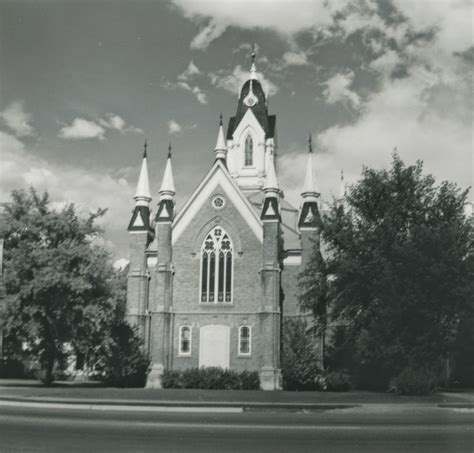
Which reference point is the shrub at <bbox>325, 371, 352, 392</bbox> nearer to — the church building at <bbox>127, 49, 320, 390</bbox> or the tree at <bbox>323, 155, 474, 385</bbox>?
the tree at <bbox>323, 155, 474, 385</bbox>

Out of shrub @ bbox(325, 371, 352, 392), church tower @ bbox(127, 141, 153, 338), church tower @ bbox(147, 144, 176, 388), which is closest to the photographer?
shrub @ bbox(325, 371, 352, 392)

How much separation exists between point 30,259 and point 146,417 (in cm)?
1611

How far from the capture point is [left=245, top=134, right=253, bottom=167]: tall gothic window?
5238 cm

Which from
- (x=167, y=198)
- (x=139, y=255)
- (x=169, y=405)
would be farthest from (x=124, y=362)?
(x=169, y=405)

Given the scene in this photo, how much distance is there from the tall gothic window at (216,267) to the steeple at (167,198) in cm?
295

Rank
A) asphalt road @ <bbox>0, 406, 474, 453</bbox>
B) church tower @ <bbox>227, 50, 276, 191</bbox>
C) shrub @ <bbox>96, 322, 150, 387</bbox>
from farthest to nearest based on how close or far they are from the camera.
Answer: church tower @ <bbox>227, 50, 276, 191</bbox> < shrub @ <bbox>96, 322, 150, 387</bbox> < asphalt road @ <bbox>0, 406, 474, 453</bbox>

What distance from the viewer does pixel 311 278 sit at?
38469 mm

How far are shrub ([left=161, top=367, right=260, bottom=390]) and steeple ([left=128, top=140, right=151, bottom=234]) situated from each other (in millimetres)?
10793

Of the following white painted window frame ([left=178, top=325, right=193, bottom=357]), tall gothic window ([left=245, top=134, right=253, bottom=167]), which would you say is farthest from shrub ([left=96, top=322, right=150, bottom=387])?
tall gothic window ([left=245, top=134, right=253, bottom=167])

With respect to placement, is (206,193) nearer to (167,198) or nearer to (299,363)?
(167,198)

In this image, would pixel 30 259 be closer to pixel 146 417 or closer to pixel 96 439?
pixel 146 417

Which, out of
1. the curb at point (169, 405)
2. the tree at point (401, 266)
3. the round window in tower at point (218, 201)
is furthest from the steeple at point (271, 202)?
the curb at point (169, 405)

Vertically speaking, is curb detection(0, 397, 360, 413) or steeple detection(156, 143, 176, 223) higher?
steeple detection(156, 143, 176, 223)

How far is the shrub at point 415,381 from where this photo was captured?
29.7 meters
